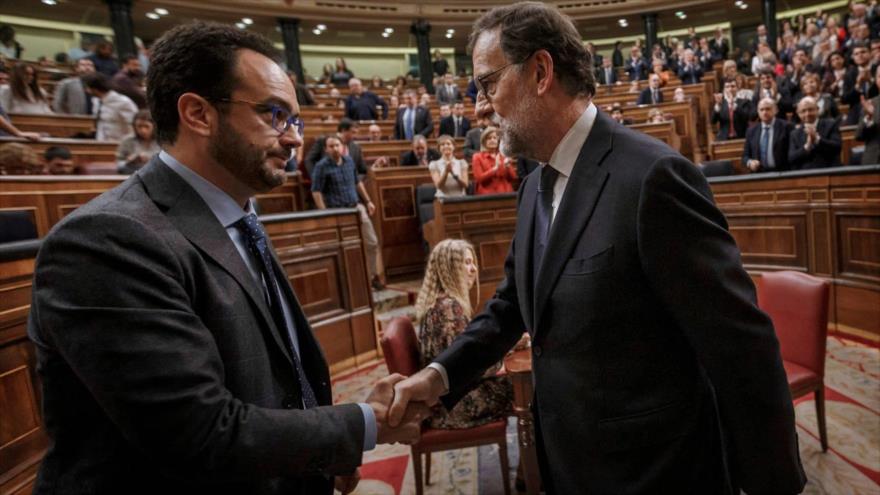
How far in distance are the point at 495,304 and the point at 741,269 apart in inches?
25.7

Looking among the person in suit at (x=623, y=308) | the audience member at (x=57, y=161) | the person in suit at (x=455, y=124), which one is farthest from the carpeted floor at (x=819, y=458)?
the person in suit at (x=455, y=124)

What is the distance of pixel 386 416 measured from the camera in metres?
1.17

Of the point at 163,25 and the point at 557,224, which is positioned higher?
the point at 163,25

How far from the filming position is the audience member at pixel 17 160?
4027 mm

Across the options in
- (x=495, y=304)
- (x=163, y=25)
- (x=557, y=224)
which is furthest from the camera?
(x=163, y=25)

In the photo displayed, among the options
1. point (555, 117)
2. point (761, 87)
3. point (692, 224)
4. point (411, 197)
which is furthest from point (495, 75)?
point (761, 87)

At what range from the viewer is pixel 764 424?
0.93m

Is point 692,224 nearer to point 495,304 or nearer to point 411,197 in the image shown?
point 495,304

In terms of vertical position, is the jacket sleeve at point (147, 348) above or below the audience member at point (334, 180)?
below

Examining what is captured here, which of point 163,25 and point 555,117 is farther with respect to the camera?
point 163,25

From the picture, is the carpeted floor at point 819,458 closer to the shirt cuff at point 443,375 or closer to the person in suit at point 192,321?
the shirt cuff at point 443,375

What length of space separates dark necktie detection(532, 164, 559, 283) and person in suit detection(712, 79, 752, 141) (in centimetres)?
725

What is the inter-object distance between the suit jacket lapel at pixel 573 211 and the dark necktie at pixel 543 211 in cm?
7

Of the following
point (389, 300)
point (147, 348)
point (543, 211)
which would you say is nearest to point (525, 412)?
point (543, 211)
